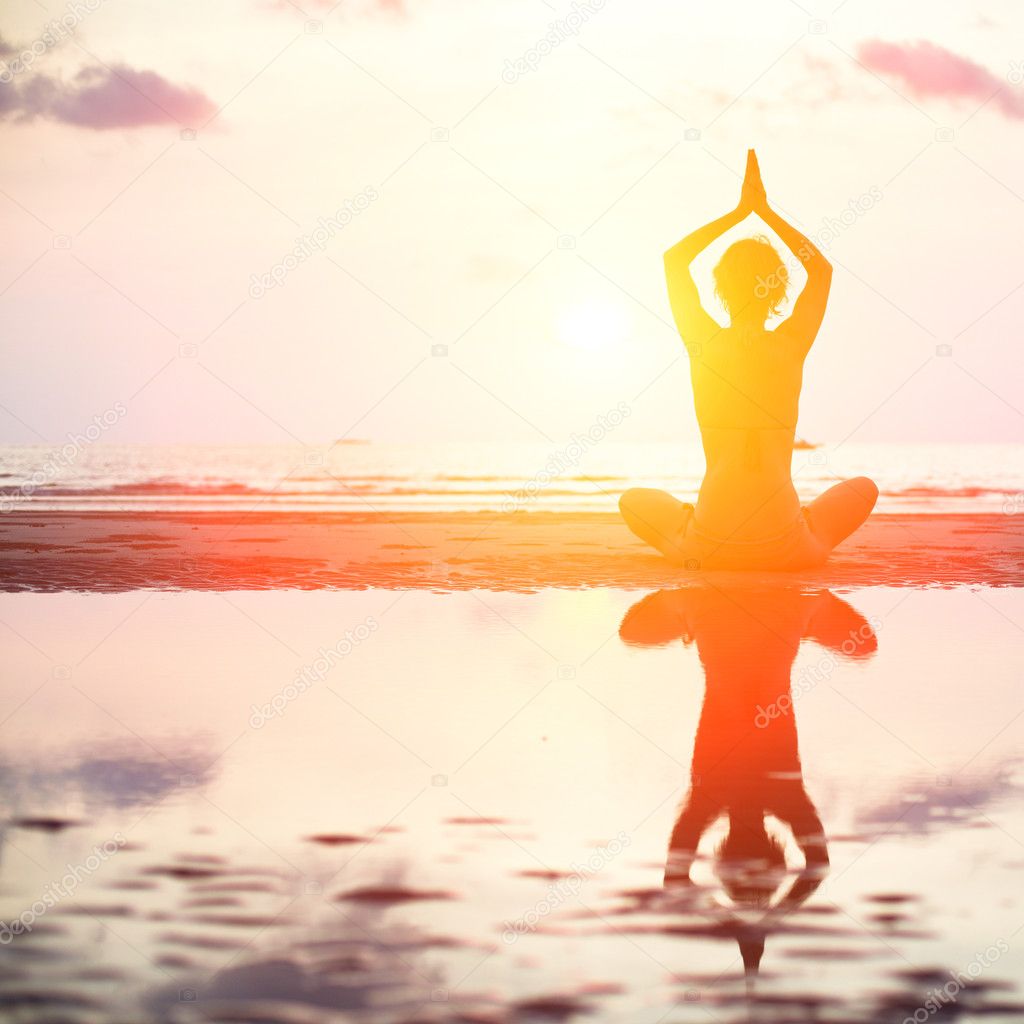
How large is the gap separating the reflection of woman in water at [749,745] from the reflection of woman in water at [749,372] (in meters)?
Result: 1.13

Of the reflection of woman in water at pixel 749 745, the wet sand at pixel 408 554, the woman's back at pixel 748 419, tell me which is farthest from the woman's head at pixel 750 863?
the wet sand at pixel 408 554

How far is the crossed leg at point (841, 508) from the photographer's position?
10.2 m

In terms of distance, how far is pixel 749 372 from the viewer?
9352 millimetres

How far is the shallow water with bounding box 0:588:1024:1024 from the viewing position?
251 centimetres

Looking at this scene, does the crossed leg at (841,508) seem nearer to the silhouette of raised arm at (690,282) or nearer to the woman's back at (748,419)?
the woman's back at (748,419)

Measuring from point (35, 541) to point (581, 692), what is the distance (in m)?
10.7

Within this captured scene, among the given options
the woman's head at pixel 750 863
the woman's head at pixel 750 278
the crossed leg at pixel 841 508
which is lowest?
the woman's head at pixel 750 863

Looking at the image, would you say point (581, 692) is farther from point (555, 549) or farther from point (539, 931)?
point (555, 549)

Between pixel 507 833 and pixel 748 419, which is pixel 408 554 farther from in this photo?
pixel 507 833

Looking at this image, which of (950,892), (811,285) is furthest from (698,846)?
(811,285)

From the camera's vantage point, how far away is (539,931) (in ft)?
9.16

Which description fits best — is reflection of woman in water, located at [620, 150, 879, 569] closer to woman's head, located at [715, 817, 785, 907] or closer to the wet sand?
the wet sand

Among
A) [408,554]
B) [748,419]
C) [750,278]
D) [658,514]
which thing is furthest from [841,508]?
[408,554]

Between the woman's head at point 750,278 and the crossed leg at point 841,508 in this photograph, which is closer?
the woman's head at point 750,278
